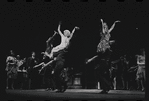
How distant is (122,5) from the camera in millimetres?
7621

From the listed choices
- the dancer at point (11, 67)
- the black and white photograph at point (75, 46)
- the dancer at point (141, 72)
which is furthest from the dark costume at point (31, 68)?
the dancer at point (141, 72)

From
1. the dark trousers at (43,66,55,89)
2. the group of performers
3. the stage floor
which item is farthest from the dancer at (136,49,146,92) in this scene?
the dark trousers at (43,66,55,89)

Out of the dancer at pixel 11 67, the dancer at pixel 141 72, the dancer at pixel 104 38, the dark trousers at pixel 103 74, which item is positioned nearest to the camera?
the dark trousers at pixel 103 74

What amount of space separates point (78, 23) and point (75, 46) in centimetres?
84

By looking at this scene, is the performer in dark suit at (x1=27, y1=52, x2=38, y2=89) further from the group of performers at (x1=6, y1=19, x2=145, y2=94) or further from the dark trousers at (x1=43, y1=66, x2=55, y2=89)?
the dark trousers at (x1=43, y1=66, x2=55, y2=89)

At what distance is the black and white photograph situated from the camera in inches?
298

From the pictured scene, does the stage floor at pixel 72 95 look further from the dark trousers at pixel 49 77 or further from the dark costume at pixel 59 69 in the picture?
the dark trousers at pixel 49 77

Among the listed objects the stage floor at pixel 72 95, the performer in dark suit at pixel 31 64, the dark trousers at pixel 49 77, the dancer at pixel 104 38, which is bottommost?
the stage floor at pixel 72 95

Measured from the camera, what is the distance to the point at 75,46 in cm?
830

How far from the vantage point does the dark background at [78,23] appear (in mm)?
7695

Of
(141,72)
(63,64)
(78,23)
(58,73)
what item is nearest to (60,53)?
(63,64)

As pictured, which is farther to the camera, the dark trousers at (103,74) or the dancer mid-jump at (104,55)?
the dancer mid-jump at (104,55)

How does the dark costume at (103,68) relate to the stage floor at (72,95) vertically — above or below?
above

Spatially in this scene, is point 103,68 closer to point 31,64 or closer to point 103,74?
point 103,74
